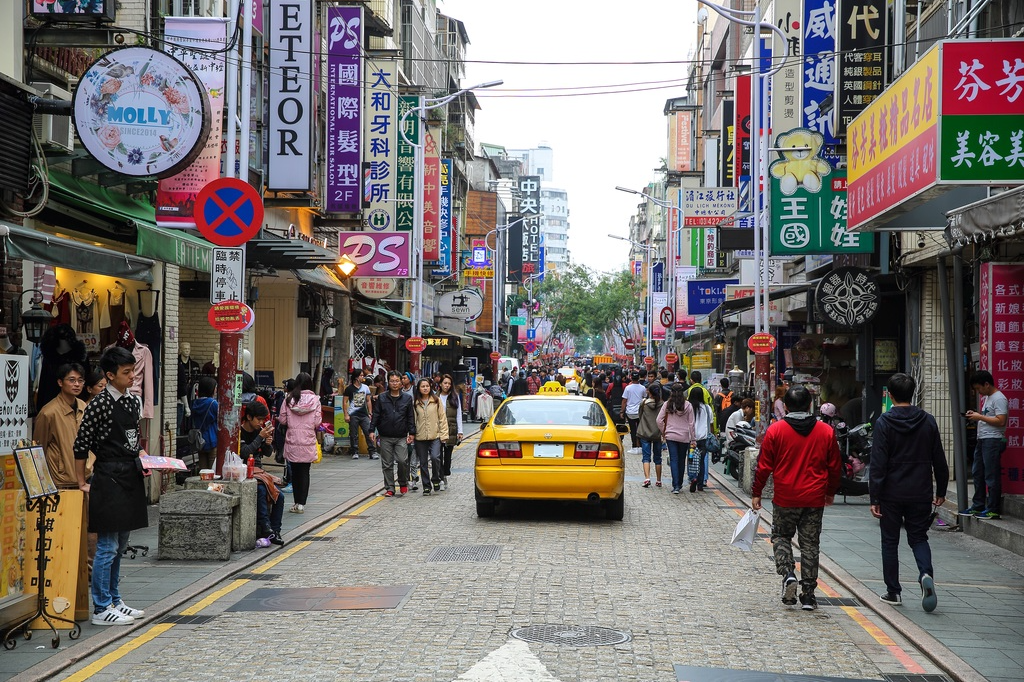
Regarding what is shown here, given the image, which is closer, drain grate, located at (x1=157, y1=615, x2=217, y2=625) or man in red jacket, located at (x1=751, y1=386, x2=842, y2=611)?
drain grate, located at (x1=157, y1=615, x2=217, y2=625)

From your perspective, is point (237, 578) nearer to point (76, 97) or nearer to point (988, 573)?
point (76, 97)

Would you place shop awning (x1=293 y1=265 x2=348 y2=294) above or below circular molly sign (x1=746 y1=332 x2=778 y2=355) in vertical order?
above

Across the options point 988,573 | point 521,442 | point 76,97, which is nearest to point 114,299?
point 76,97

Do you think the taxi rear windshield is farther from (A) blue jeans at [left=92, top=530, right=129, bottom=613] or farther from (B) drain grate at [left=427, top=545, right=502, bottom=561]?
(A) blue jeans at [left=92, top=530, right=129, bottom=613]

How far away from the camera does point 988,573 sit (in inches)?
432

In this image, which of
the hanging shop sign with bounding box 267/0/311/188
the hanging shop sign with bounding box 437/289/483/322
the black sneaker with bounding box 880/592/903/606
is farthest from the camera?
the hanging shop sign with bounding box 437/289/483/322

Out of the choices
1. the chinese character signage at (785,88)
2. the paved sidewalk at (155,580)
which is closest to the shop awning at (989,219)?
the paved sidewalk at (155,580)

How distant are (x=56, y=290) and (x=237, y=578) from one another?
5.57 m

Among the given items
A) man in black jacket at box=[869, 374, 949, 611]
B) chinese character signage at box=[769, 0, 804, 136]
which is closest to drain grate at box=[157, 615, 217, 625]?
man in black jacket at box=[869, 374, 949, 611]

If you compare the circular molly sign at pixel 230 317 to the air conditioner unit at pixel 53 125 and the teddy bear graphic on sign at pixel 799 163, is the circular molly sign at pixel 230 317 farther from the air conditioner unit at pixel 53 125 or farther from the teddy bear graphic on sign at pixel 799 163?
the teddy bear graphic on sign at pixel 799 163

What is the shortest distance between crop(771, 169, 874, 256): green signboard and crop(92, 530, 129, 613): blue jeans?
1439cm

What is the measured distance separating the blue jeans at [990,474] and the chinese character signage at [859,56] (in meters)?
6.47

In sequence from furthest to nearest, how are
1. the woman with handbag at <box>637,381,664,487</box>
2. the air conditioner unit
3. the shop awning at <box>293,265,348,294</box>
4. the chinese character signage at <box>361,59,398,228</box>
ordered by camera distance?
the chinese character signage at <box>361,59,398,228</box> → the shop awning at <box>293,265,348,294</box> → the woman with handbag at <box>637,381,664,487</box> → the air conditioner unit

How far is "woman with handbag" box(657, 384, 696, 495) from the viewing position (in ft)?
59.2
